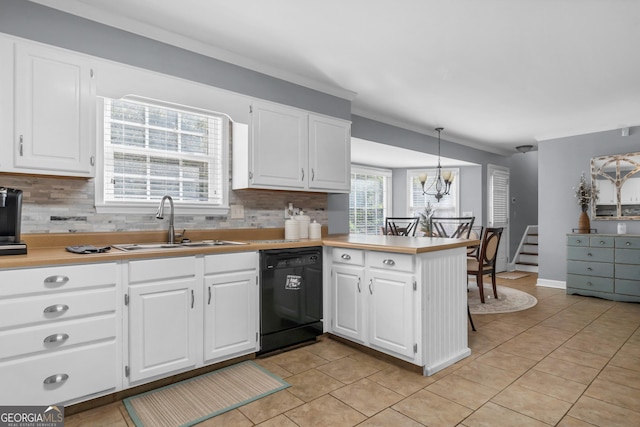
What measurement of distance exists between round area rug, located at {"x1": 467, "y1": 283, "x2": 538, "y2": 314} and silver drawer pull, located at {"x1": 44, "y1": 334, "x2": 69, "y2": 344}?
386 cm

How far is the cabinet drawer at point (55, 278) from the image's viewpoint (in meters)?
1.82

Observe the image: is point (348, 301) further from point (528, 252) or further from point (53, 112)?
point (528, 252)

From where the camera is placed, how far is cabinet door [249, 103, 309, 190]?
3125mm

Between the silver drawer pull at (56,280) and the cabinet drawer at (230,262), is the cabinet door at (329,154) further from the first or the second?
the silver drawer pull at (56,280)

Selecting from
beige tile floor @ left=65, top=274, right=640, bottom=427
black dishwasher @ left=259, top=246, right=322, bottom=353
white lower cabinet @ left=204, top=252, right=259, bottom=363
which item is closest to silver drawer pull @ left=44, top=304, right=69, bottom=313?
beige tile floor @ left=65, top=274, right=640, bottom=427

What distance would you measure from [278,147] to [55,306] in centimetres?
201

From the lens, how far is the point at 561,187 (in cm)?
553

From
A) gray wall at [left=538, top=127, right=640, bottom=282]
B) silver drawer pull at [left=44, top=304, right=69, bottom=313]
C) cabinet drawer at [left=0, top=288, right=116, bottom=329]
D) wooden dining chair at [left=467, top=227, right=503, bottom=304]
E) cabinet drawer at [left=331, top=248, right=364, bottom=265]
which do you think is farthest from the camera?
gray wall at [left=538, top=127, right=640, bottom=282]

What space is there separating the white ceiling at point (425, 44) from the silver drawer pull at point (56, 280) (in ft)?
5.69

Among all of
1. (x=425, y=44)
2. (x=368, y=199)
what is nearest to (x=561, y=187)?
(x=368, y=199)

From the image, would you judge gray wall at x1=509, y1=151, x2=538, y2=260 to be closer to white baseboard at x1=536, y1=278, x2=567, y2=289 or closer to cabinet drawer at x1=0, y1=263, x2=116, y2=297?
white baseboard at x1=536, y1=278, x2=567, y2=289

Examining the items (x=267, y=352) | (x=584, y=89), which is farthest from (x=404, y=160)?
(x=267, y=352)

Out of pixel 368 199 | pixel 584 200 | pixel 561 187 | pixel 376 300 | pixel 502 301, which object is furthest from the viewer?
pixel 368 199

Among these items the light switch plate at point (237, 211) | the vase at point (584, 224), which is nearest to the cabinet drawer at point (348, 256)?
the light switch plate at point (237, 211)
